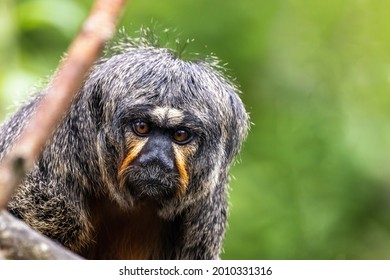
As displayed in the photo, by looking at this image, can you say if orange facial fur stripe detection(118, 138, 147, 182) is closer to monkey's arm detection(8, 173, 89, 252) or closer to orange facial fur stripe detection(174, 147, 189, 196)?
orange facial fur stripe detection(174, 147, 189, 196)

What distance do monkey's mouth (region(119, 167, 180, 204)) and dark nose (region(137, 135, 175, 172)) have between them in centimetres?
4

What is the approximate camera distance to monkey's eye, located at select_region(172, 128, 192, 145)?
12.7 feet

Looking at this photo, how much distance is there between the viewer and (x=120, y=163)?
3957 mm

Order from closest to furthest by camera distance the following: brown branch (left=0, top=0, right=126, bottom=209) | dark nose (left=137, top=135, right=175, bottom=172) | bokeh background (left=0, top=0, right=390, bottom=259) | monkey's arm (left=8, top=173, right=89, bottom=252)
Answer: brown branch (left=0, top=0, right=126, bottom=209)
dark nose (left=137, top=135, right=175, bottom=172)
monkey's arm (left=8, top=173, right=89, bottom=252)
bokeh background (left=0, top=0, right=390, bottom=259)

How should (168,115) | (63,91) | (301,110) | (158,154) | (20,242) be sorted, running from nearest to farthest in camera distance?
(63,91), (20,242), (158,154), (168,115), (301,110)

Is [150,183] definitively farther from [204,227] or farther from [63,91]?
[63,91]

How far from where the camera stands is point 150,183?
3793mm

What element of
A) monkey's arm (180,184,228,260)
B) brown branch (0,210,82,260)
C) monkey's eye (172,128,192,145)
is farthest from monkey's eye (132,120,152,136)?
brown branch (0,210,82,260)

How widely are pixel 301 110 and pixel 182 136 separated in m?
3.66

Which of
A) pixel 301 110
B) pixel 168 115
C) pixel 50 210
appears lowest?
pixel 50 210

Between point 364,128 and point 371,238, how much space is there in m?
1.05

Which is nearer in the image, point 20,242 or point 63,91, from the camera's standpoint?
point 63,91

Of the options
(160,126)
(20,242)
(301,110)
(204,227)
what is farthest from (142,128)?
(301,110)
